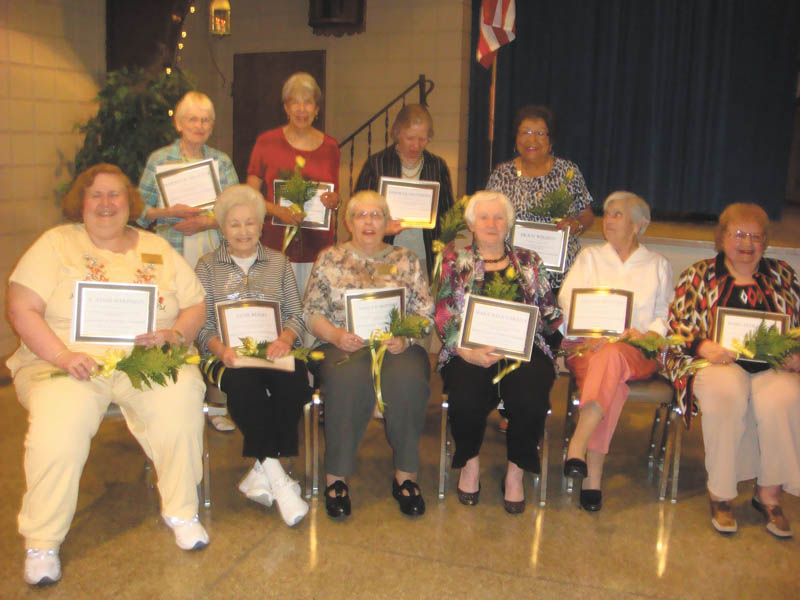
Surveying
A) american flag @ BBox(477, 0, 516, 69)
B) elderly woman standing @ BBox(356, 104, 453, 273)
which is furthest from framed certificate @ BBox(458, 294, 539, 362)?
american flag @ BBox(477, 0, 516, 69)

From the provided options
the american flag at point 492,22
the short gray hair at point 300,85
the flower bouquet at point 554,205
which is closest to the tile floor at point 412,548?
the flower bouquet at point 554,205

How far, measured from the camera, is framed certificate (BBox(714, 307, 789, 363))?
297 centimetres

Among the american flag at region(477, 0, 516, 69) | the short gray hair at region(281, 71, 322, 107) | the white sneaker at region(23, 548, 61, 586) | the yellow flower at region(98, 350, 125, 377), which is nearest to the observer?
the white sneaker at region(23, 548, 61, 586)

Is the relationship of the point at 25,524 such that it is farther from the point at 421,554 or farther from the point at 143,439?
the point at 421,554

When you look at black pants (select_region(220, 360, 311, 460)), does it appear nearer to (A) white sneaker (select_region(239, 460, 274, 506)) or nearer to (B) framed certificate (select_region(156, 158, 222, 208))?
(A) white sneaker (select_region(239, 460, 274, 506))

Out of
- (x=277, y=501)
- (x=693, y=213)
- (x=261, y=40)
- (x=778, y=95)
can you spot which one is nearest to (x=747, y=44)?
(x=778, y=95)

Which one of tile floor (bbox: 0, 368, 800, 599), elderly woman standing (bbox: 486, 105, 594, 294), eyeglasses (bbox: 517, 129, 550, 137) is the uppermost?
eyeglasses (bbox: 517, 129, 550, 137)

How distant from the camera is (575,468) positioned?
292 centimetres

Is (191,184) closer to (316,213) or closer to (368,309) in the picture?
(316,213)

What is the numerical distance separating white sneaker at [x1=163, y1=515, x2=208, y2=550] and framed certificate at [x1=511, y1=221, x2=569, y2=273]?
1.98 m

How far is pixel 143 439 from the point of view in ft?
9.07

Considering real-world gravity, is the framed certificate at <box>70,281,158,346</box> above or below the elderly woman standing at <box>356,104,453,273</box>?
below

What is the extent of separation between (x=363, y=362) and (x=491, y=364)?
1.78ft

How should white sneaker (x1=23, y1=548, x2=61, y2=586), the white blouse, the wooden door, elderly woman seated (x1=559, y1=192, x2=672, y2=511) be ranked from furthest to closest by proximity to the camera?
the wooden door, the white blouse, elderly woman seated (x1=559, y1=192, x2=672, y2=511), white sneaker (x1=23, y1=548, x2=61, y2=586)
